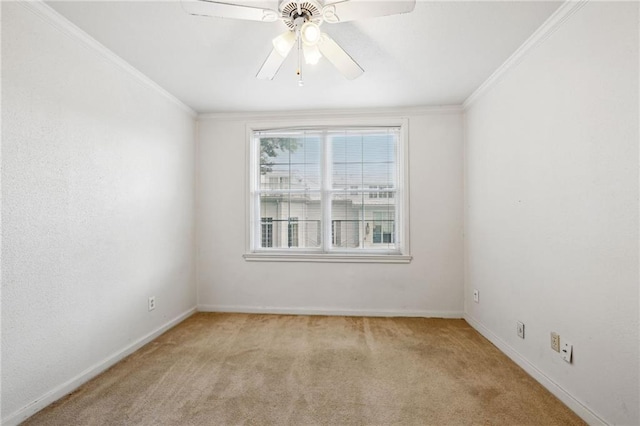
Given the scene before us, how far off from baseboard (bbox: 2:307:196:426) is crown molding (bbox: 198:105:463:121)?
7.88 feet

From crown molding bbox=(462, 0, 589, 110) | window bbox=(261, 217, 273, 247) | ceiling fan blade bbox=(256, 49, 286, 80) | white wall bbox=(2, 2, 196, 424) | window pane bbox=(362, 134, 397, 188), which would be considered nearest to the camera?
white wall bbox=(2, 2, 196, 424)

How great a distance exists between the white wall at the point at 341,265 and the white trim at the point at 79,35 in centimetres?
108

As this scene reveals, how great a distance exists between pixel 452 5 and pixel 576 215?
141 cm

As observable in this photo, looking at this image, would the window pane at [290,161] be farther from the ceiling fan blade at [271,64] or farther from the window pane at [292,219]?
the ceiling fan blade at [271,64]

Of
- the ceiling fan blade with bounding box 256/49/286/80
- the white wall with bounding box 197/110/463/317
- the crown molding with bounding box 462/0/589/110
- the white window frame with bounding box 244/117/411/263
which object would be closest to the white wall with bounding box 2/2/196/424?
the white wall with bounding box 197/110/463/317

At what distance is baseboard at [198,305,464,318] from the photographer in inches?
137

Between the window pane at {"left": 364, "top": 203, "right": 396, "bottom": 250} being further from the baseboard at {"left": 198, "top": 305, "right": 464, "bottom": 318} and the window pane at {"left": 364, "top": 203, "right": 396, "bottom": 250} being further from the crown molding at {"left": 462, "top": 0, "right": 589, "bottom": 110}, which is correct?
the crown molding at {"left": 462, "top": 0, "right": 589, "bottom": 110}

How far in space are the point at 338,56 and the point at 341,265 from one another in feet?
7.61

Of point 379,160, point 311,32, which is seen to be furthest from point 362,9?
point 379,160

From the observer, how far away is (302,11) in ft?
5.24

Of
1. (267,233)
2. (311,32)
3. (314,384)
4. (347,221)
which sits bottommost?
(314,384)

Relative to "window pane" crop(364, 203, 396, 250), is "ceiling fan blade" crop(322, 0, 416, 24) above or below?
above

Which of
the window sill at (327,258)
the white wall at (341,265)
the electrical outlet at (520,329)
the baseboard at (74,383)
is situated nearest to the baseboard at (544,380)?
the electrical outlet at (520,329)

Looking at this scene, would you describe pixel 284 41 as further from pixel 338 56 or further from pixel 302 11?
pixel 338 56
